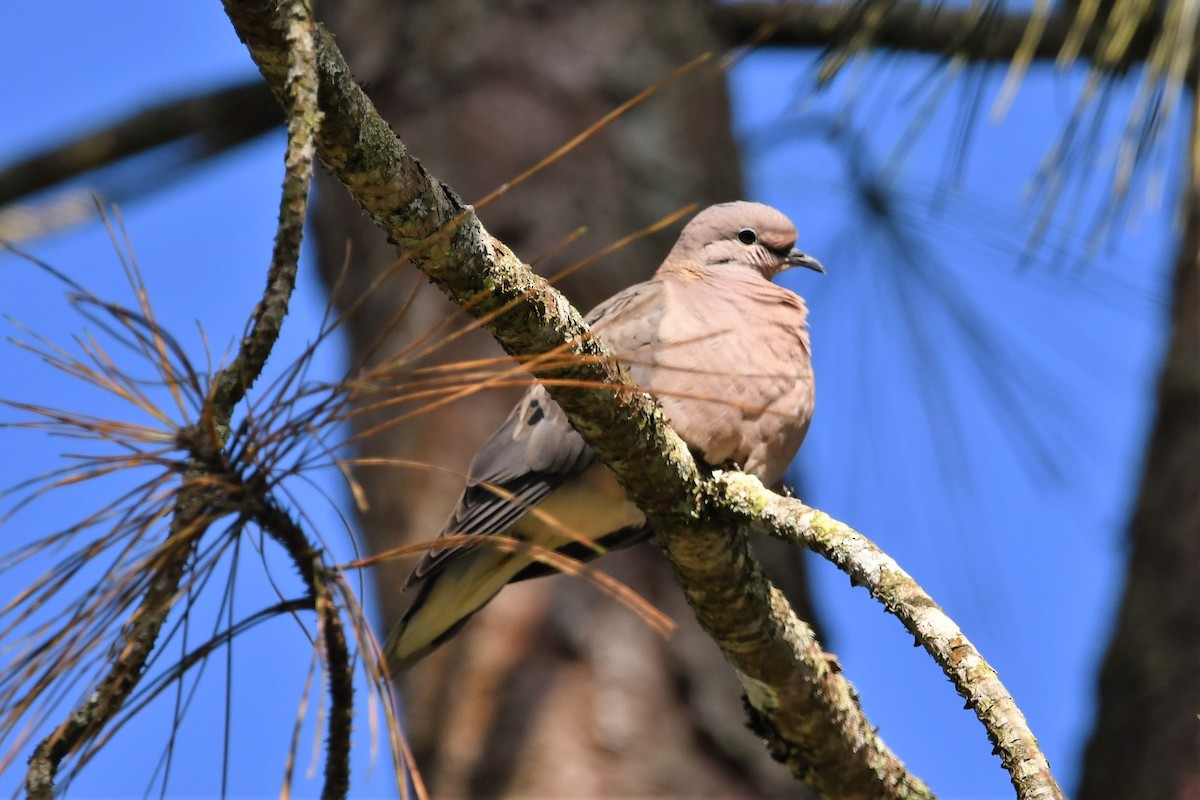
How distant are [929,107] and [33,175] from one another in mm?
3153

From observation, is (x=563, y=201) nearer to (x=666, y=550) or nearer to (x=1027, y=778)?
(x=666, y=550)

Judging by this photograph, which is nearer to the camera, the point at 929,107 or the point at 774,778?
the point at 929,107

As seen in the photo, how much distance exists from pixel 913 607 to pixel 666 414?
3.25 ft

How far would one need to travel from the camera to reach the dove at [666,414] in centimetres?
277

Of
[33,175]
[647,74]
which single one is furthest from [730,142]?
[33,175]

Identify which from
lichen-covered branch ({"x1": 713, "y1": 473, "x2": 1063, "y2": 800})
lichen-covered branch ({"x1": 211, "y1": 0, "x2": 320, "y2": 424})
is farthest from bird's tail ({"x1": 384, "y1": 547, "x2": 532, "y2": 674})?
lichen-covered branch ({"x1": 211, "y1": 0, "x2": 320, "y2": 424})

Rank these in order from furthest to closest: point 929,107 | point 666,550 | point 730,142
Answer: point 730,142 < point 929,107 < point 666,550

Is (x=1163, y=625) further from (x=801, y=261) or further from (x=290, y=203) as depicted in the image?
(x=290, y=203)

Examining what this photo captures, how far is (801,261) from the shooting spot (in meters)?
3.44

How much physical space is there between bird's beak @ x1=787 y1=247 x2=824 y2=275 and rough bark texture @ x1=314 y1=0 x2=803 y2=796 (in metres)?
0.64

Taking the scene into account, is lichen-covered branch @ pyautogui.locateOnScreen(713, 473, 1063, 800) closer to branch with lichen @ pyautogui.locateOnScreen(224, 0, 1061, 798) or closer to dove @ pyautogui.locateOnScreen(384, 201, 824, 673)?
branch with lichen @ pyautogui.locateOnScreen(224, 0, 1061, 798)

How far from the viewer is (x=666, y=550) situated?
6.98 feet

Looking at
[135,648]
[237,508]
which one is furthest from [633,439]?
[135,648]

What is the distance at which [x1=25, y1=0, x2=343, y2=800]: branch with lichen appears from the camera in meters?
1.20
